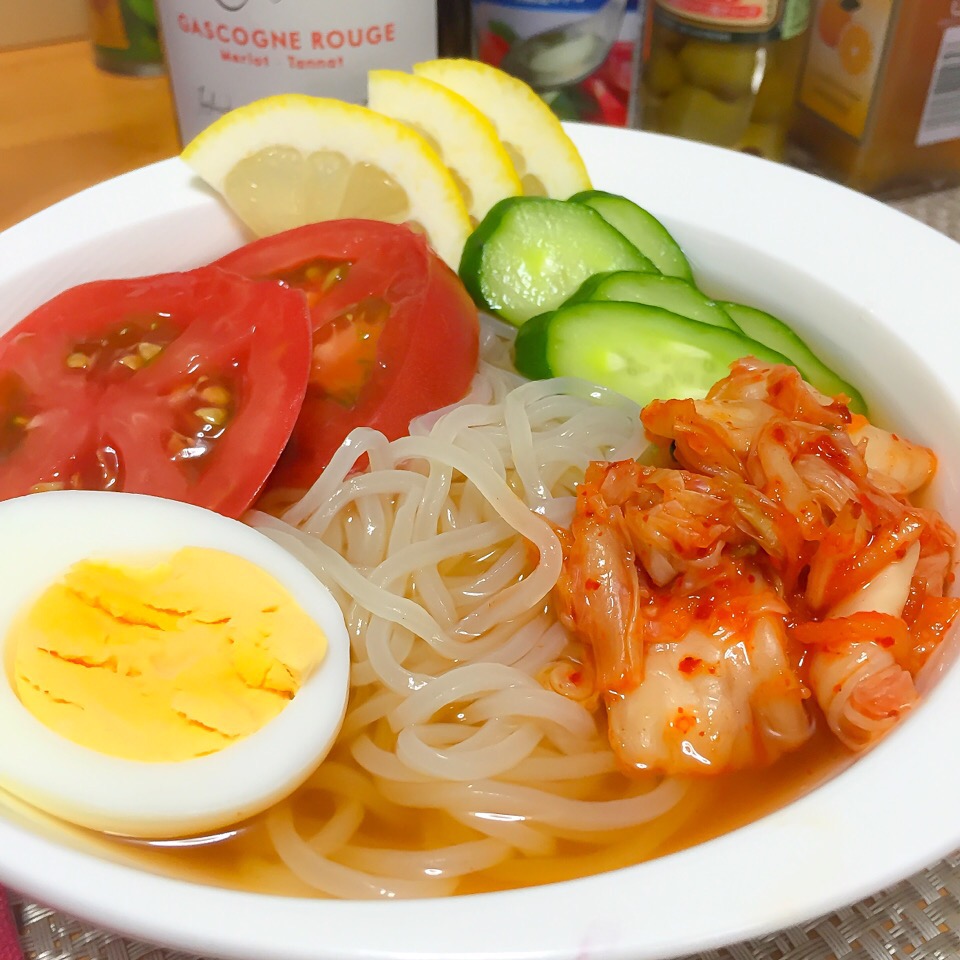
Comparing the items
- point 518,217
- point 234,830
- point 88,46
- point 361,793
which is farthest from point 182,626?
point 88,46

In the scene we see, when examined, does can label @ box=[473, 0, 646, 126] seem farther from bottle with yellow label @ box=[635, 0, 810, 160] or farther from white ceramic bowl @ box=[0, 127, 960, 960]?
white ceramic bowl @ box=[0, 127, 960, 960]

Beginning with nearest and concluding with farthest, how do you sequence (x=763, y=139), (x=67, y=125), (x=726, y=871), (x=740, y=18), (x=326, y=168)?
(x=726, y=871) → (x=326, y=168) → (x=740, y=18) → (x=763, y=139) → (x=67, y=125)

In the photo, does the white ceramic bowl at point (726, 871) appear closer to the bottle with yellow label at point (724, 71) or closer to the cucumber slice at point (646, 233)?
the cucumber slice at point (646, 233)

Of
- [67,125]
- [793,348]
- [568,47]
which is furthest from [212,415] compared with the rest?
[67,125]

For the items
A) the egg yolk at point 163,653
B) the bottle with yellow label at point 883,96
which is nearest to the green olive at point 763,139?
the bottle with yellow label at point 883,96

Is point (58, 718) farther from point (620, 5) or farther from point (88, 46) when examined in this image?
point (88, 46)

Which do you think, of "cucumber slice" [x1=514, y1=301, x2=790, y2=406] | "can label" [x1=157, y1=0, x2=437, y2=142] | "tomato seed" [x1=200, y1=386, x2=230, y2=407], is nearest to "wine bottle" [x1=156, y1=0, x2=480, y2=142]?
"can label" [x1=157, y1=0, x2=437, y2=142]

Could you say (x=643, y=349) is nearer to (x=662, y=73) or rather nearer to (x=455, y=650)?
(x=455, y=650)
